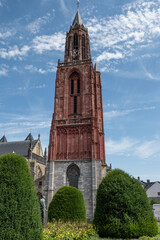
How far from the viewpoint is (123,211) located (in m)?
8.94

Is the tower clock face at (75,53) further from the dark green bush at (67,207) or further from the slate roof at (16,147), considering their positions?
the dark green bush at (67,207)

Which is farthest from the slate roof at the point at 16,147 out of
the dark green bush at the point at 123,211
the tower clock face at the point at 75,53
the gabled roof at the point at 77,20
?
the dark green bush at the point at 123,211

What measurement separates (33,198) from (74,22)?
41.1 m

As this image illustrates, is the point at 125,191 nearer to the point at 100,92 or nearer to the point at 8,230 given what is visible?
the point at 8,230

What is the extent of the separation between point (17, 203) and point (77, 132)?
22226 mm

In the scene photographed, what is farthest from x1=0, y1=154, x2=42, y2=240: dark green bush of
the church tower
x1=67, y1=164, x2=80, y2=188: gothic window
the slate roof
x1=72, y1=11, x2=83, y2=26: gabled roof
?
x1=72, y1=11, x2=83, y2=26: gabled roof

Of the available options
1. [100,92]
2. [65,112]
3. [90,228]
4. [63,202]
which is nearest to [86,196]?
[63,202]

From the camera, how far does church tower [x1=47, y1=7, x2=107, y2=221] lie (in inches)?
992

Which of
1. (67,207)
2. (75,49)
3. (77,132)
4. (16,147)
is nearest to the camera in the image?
(67,207)

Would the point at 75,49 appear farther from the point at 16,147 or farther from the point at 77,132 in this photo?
the point at 16,147

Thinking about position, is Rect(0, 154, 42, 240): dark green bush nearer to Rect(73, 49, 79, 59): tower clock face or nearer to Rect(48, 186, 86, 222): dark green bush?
Rect(48, 186, 86, 222): dark green bush

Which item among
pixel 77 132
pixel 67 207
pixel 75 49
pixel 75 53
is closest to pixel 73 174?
pixel 77 132

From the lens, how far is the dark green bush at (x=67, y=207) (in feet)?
45.5

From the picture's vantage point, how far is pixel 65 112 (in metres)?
30.0
